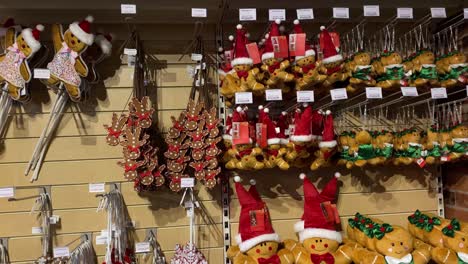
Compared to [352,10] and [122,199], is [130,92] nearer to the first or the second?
[122,199]

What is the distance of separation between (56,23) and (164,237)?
39.3 inches

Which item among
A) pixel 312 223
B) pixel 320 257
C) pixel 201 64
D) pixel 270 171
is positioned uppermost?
pixel 201 64

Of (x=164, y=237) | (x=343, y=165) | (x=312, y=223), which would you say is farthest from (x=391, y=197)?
(x=164, y=237)

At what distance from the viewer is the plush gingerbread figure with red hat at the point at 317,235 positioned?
163 centimetres

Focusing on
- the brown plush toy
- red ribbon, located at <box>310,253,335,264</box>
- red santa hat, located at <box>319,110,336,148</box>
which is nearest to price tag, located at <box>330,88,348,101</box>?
red santa hat, located at <box>319,110,336,148</box>

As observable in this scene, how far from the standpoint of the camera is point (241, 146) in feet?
5.14

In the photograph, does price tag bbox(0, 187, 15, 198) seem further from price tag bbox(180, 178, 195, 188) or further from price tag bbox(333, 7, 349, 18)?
price tag bbox(333, 7, 349, 18)

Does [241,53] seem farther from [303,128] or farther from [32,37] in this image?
[32,37]

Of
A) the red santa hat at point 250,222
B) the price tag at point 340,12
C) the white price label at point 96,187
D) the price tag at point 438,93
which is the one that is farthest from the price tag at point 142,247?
the price tag at point 438,93

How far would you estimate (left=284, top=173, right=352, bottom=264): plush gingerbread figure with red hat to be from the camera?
5.33ft

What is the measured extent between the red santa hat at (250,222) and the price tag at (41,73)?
32.6 inches

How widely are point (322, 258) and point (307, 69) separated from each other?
0.73 meters

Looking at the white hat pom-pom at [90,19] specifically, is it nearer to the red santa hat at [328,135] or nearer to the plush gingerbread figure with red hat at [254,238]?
the plush gingerbread figure with red hat at [254,238]

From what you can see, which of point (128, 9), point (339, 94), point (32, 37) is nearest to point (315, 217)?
point (339, 94)
